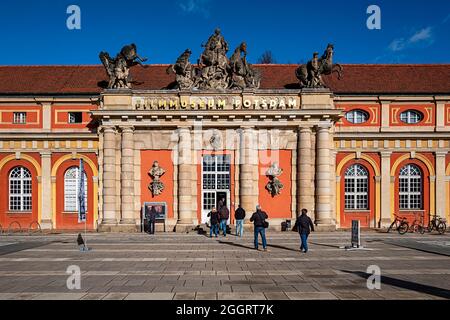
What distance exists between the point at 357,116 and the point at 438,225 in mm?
8638

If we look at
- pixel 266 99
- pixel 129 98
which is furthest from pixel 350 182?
pixel 129 98

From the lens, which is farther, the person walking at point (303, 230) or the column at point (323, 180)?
the column at point (323, 180)

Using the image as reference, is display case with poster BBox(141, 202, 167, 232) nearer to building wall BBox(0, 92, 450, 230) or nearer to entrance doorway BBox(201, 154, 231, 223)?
building wall BBox(0, 92, 450, 230)

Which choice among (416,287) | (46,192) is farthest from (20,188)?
(416,287)

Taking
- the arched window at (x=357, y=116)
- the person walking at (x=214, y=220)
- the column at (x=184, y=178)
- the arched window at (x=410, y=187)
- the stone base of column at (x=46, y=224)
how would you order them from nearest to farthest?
the person walking at (x=214, y=220), the column at (x=184, y=178), the stone base of column at (x=46, y=224), the arched window at (x=410, y=187), the arched window at (x=357, y=116)

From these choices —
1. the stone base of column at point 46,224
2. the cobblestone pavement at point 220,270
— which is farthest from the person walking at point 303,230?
the stone base of column at point 46,224

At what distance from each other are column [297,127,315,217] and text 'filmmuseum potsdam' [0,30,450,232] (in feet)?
0.27

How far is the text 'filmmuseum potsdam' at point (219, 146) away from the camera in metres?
28.3

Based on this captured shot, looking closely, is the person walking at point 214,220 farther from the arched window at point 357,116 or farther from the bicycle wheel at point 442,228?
the bicycle wheel at point 442,228

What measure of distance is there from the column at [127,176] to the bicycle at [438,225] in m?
18.9

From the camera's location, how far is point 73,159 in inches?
1185

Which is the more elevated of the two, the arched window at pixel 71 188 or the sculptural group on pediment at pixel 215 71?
the sculptural group on pediment at pixel 215 71

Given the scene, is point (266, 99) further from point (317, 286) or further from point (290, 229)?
point (317, 286)

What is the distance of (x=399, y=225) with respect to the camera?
93.4ft
